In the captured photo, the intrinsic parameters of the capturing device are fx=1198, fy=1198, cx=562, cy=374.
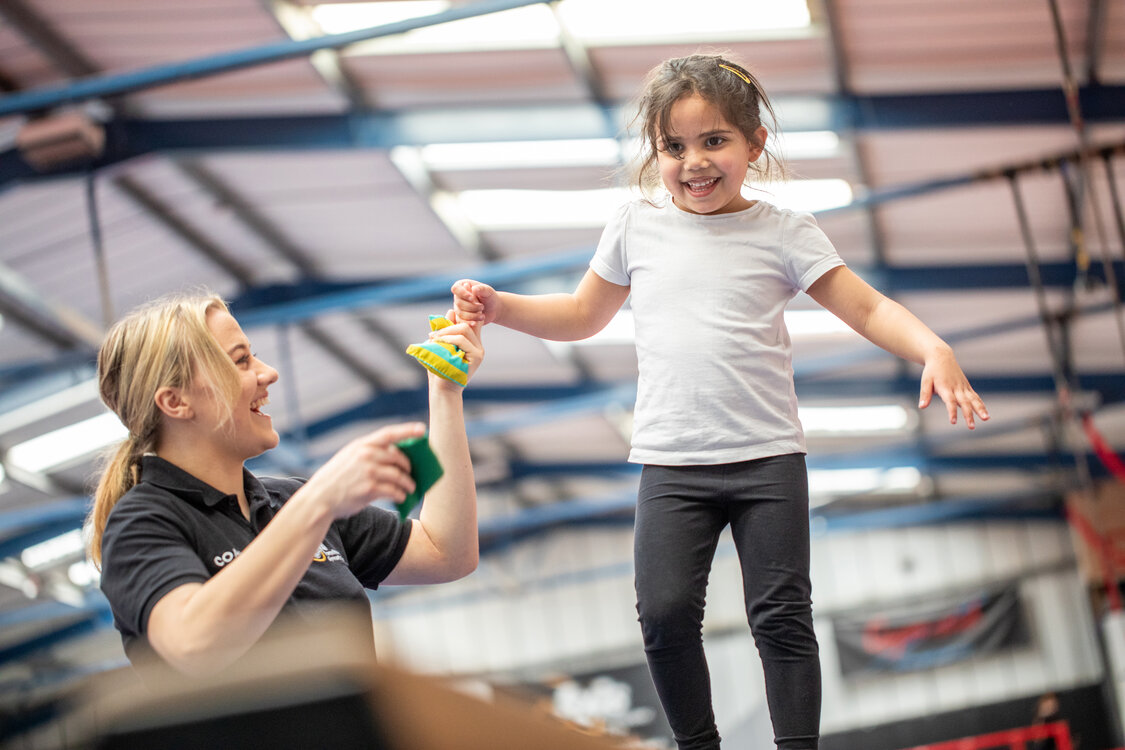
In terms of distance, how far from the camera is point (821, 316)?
33.1 ft

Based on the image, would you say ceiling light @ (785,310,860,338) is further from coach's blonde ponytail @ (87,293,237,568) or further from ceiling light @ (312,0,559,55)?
coach's blonde ponytail @ (87,293,237,568)

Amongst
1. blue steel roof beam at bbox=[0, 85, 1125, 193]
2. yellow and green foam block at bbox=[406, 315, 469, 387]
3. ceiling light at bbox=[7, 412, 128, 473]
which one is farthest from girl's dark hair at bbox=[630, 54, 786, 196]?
ceiling light at bbox=[7, 412, 128, 473]

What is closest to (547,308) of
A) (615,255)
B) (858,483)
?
(615,255)

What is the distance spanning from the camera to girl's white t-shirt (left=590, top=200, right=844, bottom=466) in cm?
186

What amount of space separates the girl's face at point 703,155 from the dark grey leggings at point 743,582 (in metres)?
0.43

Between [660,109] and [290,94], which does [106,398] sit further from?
[290,94]

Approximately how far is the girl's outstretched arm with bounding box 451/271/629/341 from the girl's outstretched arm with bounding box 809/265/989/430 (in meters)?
0.35

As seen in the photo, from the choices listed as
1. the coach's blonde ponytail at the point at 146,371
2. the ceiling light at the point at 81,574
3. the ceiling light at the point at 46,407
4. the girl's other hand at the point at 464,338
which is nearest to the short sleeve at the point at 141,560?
the coach's blonde ponytail at the point at 146,371

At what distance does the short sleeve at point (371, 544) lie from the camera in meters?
1.89

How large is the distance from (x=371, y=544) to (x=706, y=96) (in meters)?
0.87

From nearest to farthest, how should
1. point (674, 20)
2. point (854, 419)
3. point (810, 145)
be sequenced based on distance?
1. point (674, 20)
2. point (810, 145)
3. point (854, 419)

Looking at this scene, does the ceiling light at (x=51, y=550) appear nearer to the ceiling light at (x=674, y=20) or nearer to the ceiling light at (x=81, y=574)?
the ceiling light at (x=81, y=574)

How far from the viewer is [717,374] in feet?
6.14

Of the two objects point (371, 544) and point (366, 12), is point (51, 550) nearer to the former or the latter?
point (366, 12)
